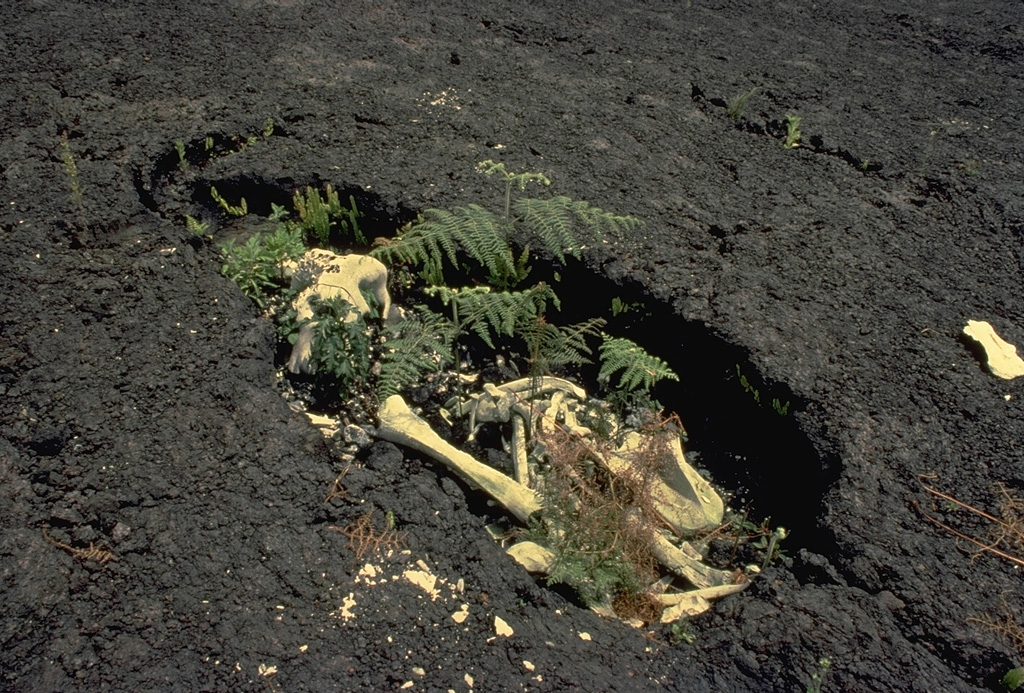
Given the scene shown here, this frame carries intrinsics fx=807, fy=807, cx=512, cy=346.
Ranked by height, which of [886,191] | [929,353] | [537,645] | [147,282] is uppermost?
[886,191]

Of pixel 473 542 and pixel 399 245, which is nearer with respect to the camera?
pixel 473 542

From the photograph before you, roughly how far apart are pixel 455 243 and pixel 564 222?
51 centimetres

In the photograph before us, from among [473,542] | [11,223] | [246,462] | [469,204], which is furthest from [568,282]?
[11,223]

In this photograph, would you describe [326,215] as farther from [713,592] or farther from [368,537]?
[713,592]

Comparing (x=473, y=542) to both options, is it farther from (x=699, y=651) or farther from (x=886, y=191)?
(x=886, y=191)

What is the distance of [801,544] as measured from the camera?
9.69 ft

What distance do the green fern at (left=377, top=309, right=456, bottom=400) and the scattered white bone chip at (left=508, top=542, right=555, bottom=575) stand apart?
77 centimetres

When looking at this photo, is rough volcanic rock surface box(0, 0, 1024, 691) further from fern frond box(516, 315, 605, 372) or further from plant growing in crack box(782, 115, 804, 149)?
fern frond box(516, 315, 605, 372)

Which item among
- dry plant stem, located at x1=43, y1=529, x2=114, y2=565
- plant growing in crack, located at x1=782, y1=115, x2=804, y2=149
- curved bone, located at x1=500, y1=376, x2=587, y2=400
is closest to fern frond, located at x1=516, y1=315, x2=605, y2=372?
curved bone, located at x1=500, y1=376, x2=587, y2=400

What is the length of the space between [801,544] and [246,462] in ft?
6.58

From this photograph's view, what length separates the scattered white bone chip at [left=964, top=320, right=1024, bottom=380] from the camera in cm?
349

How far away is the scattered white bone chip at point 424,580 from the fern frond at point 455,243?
1.34m

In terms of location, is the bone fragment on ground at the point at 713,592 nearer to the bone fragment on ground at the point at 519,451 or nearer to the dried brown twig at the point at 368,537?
the bone fragment on ground at the point at 519,451

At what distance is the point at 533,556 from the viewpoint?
278cm
